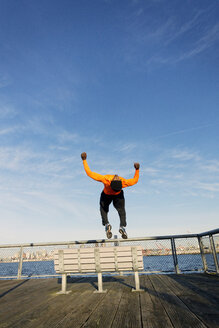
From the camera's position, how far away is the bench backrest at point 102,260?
3.59 m

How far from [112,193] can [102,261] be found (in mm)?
Answer: 1357

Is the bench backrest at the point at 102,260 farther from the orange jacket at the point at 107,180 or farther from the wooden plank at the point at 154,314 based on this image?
the orange jacket at the point at 107,180

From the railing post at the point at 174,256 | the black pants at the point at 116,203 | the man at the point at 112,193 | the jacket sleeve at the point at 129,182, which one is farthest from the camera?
the railing post at the point at 174,256

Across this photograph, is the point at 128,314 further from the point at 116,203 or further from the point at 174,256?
the point at 174,256

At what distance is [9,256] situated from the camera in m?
6.40

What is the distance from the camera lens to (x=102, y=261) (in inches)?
143

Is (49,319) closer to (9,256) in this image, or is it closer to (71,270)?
(71,270)

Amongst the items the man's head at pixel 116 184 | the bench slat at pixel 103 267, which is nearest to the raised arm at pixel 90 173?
the man's head at pixel 116 184

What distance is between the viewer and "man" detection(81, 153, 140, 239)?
4.13m

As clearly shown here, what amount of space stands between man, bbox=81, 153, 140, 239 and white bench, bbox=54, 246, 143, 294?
1.95 feet

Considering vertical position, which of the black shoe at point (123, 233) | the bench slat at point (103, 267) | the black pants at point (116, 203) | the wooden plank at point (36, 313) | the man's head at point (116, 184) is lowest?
the wooden plank at point (36, 313)

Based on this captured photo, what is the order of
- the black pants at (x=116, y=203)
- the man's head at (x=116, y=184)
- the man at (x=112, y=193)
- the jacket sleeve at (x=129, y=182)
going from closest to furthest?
the man's head at (x=116, y=184) < the man at (x=112, y=193) < the jacket sleeve at (x=129, y=182) < the black pants at (x=116, y=203)

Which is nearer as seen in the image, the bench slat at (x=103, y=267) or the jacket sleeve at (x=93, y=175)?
the bench slat at (x=103, y=267)

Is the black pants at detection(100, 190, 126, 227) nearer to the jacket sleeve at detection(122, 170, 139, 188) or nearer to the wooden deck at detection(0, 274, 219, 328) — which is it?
the jacket sleeve at detection(122, 170, 139, 188)
